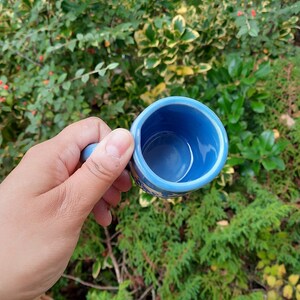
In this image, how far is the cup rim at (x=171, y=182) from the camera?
97 centimetres

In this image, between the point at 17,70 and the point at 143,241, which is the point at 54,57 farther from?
the point at 143,241

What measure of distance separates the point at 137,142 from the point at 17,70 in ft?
3.56

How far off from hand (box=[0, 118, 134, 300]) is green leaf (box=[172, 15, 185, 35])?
87cm

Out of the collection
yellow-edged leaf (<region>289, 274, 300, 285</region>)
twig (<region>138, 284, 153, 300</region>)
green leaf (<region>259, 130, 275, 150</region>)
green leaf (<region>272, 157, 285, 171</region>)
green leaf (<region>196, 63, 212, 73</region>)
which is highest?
green leaf (<region>196, 63, 212, 73</region>)

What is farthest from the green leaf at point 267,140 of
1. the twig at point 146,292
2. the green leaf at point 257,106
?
the twig at point 146,292

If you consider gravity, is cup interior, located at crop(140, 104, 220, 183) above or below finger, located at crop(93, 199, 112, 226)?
above

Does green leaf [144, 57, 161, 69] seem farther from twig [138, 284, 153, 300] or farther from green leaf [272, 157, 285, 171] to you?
twig [138, 284, 153, 300]

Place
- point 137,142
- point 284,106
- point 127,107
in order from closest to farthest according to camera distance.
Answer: point 137,142 < point 284,106 < point 127,107

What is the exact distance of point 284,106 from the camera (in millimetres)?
1793

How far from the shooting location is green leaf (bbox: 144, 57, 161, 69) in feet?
5.90

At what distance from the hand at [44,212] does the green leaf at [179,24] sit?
87cm

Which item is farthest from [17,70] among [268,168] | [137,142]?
[268,168]

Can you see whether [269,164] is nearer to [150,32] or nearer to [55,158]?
[150,32]

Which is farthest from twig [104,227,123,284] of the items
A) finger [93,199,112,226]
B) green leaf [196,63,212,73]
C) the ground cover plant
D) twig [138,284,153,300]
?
green leaf [196,63,212,73]
